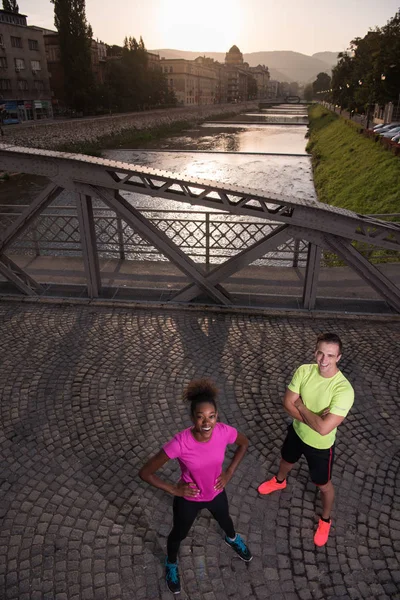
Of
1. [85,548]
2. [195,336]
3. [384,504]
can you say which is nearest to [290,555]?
[384,504]

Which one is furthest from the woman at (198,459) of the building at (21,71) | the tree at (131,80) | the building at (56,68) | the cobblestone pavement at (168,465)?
the tree at (131,80)

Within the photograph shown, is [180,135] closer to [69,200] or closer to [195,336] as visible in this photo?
[69,200]

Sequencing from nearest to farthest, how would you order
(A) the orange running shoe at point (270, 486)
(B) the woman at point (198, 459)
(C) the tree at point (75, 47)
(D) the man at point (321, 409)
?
(B) the woman at point (198, 459) < (D) the man at point (321, 409) < (A) the orange running shoe at point (270, 486) < (C) the tree at point (75, 47)

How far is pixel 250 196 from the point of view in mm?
6707

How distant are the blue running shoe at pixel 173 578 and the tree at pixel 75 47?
62838 millimetres

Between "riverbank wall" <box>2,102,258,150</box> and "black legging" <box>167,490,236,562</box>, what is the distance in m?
37.5

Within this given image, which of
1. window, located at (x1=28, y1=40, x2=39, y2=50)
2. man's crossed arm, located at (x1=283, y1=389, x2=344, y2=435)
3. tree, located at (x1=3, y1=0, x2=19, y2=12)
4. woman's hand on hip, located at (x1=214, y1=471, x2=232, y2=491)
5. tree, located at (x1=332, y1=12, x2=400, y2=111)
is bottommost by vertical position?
woman's hand on hip, located at (x1=214, y1=471, x2=232, y2=491)

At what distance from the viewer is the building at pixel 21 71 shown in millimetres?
51875

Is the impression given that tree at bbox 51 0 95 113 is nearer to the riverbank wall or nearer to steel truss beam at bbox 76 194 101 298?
the riverbank wall

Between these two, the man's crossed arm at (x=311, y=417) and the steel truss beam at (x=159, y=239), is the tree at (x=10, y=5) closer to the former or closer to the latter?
the steel truss beam at (x=159, y=239)

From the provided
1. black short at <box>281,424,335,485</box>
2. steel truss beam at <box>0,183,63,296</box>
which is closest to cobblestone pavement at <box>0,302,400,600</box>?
black short at <box>281,424,335,485</box>

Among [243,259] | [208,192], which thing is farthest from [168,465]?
[208,192]

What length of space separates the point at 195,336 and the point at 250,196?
244 centimetres

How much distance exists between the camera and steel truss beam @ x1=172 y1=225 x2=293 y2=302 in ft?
23.1
